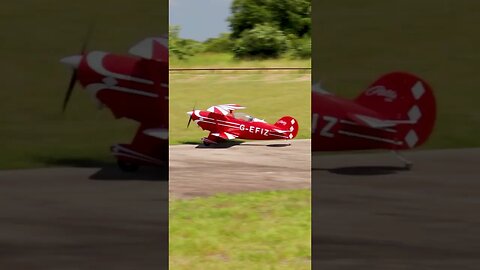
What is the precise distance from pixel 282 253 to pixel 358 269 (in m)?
1.10

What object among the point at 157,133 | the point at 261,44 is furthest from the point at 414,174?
the point at 261,44

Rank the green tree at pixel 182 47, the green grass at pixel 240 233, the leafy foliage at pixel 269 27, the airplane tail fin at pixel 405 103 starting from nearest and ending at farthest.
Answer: the airplane tail fin at pixel 405 103
the green grass at pixel 240 233
the green tree at pixel 182 47
the leafy foliage at pixel 269 27

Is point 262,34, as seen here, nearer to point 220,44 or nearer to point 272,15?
point 220,44

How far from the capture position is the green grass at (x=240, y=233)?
4.29m

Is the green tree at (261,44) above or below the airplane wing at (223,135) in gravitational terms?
above

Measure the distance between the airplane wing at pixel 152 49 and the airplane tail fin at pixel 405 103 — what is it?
45.8 inches

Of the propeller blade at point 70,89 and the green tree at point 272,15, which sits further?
the green tree at point 272,15

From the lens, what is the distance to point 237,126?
534 inches

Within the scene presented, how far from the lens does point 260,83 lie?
14609 millimetres

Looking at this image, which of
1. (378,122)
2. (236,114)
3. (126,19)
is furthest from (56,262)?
(236,114)

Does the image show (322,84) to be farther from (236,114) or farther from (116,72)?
(236,114)

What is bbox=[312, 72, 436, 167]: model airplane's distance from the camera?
11.5 feet

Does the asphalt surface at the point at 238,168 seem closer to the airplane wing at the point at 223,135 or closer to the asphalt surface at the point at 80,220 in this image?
the airplane wing at the point at 223,135

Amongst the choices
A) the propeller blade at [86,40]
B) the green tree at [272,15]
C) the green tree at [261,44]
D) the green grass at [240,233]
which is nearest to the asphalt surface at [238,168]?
the green grass at [240,233]
